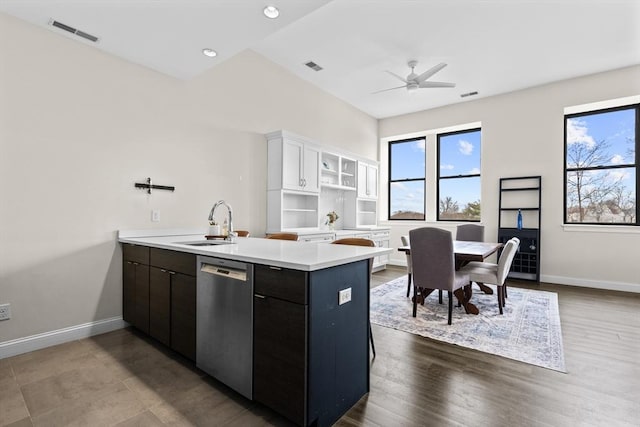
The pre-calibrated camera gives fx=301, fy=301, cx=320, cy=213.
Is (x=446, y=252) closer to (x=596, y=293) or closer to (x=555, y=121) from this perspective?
(x=596, y=293)

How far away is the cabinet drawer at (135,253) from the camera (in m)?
2.64

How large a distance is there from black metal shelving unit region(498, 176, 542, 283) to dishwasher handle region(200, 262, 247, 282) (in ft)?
17.2

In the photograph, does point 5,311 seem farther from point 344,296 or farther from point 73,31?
point 344,296

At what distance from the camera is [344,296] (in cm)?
167

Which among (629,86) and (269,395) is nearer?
(269,395)

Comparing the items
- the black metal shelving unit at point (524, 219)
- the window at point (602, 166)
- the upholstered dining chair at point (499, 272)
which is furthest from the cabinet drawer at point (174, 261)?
the window at point (602, 166)

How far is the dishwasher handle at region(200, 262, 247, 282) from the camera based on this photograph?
1733 mm

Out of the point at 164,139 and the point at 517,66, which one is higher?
the point at 517,66

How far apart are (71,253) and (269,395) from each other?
2324 mm

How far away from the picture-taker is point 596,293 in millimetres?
4430

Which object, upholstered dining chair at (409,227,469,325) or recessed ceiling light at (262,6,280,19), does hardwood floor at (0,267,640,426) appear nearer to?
upholstered dining chair at (409,227,469,325)

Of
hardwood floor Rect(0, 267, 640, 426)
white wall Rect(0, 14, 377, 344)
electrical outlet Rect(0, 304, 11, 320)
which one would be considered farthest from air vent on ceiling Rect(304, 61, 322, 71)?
electrical outlet Rect(0, 304, 11, 320)

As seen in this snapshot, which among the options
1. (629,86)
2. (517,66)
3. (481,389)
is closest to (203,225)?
(481,389)

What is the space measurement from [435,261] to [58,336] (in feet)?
11.7
